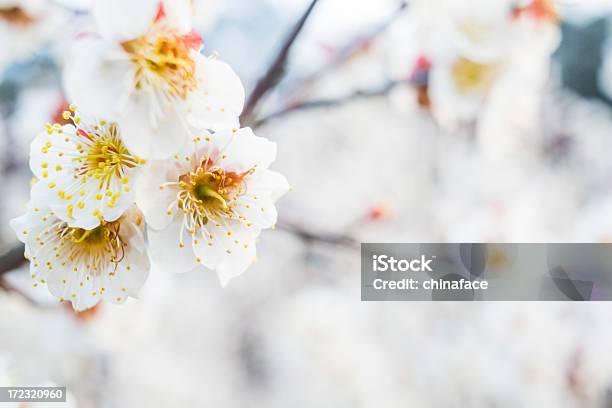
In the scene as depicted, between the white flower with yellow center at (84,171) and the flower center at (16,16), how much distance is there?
523 mm

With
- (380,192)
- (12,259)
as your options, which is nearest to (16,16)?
(12,259)

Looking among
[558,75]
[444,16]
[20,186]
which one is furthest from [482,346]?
[20,186]

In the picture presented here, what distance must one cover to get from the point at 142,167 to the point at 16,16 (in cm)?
63

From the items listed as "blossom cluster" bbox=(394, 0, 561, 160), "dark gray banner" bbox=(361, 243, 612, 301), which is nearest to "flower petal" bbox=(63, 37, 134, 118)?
"blossom cluster" bbox=(394, 0, 561, 160)

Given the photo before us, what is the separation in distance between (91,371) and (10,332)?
7.2 inches

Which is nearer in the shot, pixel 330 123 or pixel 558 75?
pixel 558 75

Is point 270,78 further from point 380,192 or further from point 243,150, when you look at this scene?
point 380,192

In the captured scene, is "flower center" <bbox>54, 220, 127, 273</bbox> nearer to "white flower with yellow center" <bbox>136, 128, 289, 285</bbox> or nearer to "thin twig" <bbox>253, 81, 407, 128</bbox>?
"white flower with yellow center" <bbox>136, 128, 289, 285</bbox>

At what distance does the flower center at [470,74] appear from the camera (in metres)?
0.61

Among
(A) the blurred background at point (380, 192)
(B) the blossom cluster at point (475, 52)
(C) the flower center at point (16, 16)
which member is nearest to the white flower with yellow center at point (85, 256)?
(A) the blurred background at point (380, 192)

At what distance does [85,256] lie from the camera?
0.42 m

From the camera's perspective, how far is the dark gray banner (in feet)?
2.48

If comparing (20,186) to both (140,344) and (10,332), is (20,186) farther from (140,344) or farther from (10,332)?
(140,344)

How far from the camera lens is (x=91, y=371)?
42.6 inches
